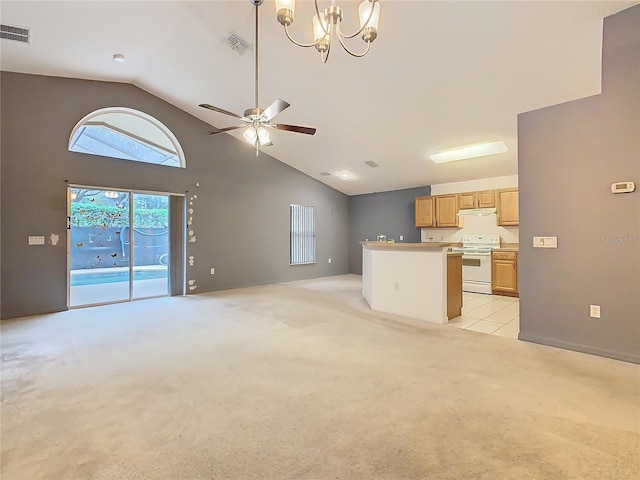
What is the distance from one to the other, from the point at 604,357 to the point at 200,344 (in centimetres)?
396

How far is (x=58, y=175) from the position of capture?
16.1 feet

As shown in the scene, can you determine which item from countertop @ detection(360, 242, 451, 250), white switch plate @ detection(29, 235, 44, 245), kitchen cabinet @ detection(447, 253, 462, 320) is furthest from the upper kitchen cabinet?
white switch plate @ detection(29, 235, 44, 245)

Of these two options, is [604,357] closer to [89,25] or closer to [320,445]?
[320,445]

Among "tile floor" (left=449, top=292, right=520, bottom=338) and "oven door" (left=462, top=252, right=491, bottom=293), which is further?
"oven door" (left=462, top=252, right=491, bottom=293)

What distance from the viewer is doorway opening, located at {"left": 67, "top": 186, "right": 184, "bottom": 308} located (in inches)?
207

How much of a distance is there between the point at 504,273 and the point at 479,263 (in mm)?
493

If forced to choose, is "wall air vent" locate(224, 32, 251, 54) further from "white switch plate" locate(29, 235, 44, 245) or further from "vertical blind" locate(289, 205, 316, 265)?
"vertical blind" locate(289, 205, 316, 265)

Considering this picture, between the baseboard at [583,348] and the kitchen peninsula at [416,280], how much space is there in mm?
997

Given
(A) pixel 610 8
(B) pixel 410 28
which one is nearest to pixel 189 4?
(B) pixel 410 28

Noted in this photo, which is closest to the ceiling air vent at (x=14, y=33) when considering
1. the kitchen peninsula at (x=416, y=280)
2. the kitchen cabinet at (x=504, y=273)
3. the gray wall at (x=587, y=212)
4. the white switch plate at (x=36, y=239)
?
the white switch plate at (x=36, y=239)

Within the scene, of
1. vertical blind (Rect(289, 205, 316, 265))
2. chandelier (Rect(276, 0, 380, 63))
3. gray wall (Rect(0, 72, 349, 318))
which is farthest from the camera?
vertical blind (Rect(289, 205, 316, 265))

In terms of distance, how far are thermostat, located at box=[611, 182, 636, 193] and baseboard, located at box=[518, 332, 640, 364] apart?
1480 mm

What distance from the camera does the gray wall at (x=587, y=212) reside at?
2879 millimetres

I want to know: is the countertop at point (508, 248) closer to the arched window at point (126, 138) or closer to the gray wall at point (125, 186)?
the gray wall at point (125, 186)
